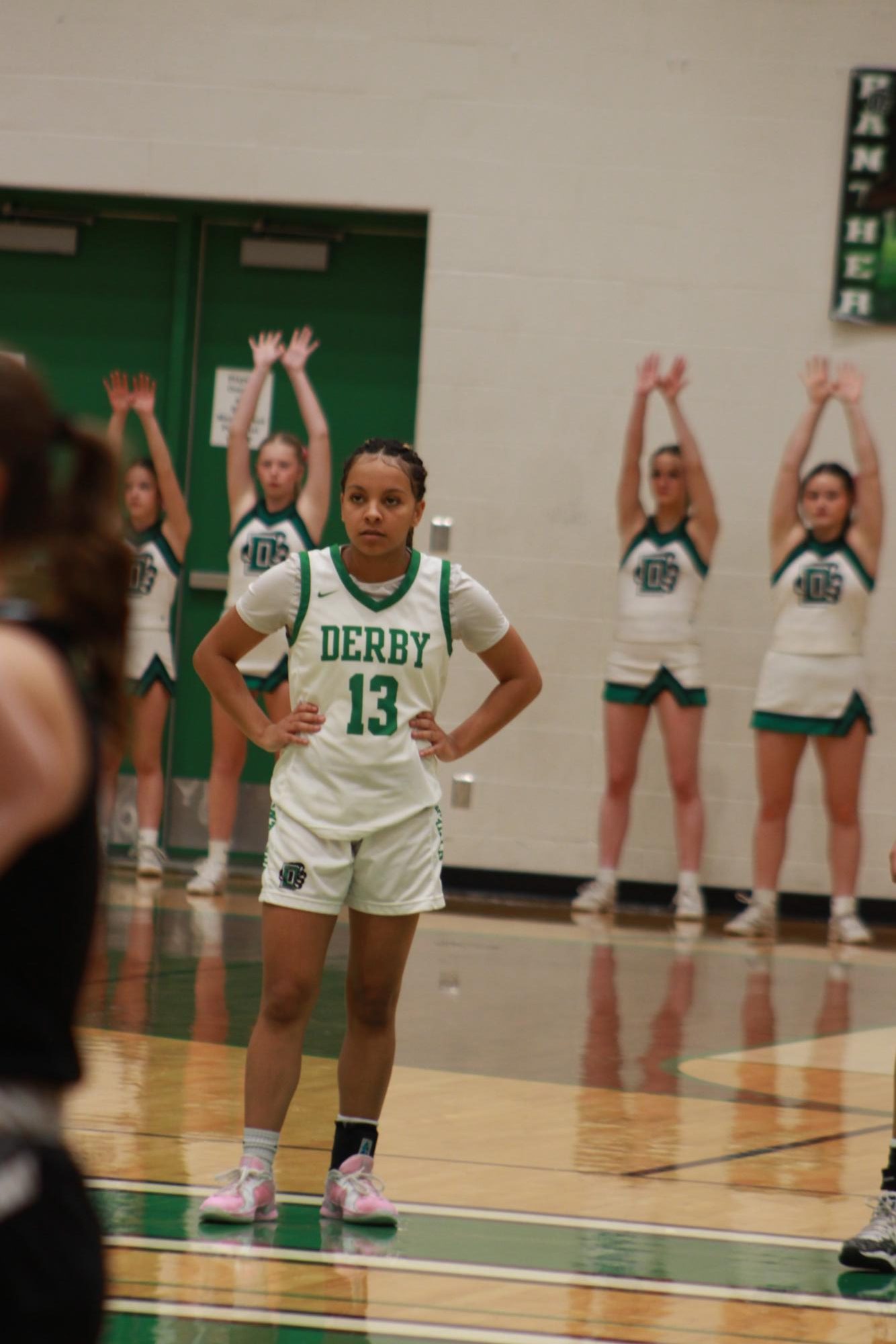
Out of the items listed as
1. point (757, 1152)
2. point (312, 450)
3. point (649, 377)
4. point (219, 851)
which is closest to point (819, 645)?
point (649, 377)

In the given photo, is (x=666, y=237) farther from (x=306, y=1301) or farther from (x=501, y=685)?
(x=306, y=1301)

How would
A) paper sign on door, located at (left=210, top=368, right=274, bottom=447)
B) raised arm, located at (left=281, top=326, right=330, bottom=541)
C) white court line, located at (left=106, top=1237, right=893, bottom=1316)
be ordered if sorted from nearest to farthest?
1. white court line, located at (left=106, top=1237, right=893, bottom=1316)
2. raised arm, located at (left=281, top=326, right=330, bottom=541)
3. paper sign on door, located at (left=210, top=368, right=274, bottom=447)

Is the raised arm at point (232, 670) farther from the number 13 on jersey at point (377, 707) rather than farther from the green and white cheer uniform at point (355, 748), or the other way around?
the number 13 on jersey at point (377, 707)

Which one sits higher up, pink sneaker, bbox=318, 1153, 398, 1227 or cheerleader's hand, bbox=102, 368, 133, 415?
cheerleader's hand, bbox=102, 368, 133, 415

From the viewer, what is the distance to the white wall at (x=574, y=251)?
10469 mm

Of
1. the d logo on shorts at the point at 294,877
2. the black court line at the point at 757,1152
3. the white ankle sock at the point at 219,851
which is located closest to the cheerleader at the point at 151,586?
the white ankle sock at the point at 219,851

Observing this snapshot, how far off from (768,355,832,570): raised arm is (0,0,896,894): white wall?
81 centimetres

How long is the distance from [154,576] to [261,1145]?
6.33m

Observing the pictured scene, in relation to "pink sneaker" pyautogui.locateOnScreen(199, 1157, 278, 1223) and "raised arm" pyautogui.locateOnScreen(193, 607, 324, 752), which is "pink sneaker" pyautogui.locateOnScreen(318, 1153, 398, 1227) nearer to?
"pink sneaker" pyautogui.locateOnScreen(199, 1157, 278, 1223)

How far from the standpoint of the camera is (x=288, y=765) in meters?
4.10

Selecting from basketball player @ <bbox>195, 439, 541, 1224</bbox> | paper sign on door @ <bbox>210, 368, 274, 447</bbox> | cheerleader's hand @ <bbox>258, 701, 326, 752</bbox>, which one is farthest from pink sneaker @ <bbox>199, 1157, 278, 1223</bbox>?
paper sign on door @ <bbox>210, 368, 274, 447</bbox>

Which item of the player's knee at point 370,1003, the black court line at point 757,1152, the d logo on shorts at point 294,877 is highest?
the d logo on shorts at point 294,877

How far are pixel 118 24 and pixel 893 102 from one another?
14.0 feet

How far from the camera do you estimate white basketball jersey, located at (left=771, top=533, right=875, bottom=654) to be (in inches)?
376
